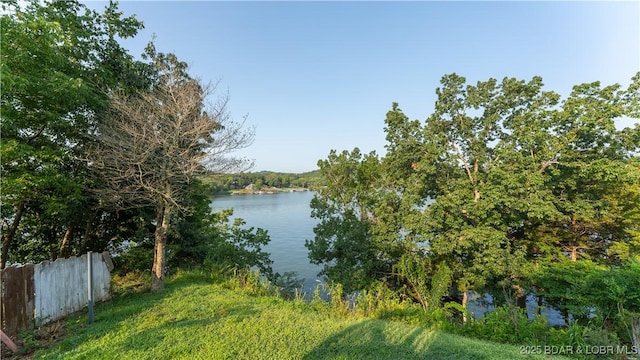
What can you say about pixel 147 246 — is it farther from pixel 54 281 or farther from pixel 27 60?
pixel 27 60

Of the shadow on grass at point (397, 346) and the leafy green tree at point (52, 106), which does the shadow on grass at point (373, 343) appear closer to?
the shadow on grass at point (397, 346)

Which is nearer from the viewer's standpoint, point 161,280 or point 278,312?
point 278,312

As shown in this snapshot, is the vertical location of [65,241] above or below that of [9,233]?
below

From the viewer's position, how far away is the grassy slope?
3557 millimetres

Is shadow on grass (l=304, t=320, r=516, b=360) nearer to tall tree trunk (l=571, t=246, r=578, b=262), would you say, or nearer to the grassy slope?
the grassy slope

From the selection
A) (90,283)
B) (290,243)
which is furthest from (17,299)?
(290,243)

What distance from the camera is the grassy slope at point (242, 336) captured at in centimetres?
356

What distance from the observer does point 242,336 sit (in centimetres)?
400

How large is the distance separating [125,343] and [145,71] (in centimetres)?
709

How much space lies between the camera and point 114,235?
8.62 meters

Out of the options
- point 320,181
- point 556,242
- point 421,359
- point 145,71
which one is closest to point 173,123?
point 145,71

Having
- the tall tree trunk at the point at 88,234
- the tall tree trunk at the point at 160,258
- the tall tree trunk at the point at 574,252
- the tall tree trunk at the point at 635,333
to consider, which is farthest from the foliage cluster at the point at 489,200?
the tall tree trunk at the point at 88,234

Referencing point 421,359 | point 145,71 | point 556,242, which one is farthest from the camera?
point 556,242

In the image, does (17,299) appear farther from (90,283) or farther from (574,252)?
(574,252)
